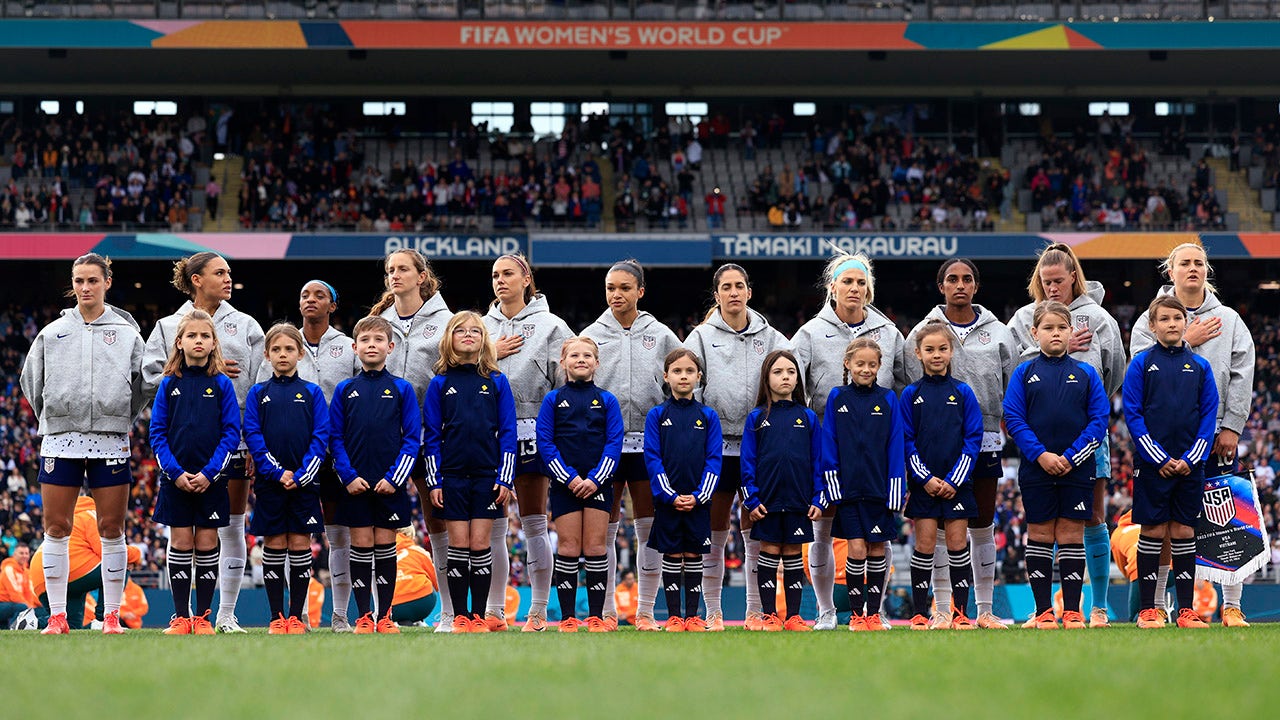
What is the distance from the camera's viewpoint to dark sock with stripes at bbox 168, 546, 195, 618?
7.58 metres

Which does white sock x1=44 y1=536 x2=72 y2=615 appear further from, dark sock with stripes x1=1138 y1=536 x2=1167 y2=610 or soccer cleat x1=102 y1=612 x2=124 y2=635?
dark sock with stripes x1=1138 y1=536 x2=1167 y2=610

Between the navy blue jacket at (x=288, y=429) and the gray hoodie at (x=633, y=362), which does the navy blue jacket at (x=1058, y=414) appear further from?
the navy blue jacket at (x=288, y=429)

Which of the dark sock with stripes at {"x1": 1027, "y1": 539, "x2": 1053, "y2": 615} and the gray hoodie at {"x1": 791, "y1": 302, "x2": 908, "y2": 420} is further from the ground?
the gray hoodie at {"x1": 791, "y1": 302, "x2": 908, "y2": 420}

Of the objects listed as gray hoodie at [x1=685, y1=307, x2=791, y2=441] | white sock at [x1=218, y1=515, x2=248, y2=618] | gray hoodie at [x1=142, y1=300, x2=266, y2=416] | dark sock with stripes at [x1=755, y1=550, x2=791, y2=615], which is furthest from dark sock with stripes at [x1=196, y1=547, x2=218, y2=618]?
dark sock with stripes at [x1=755, y1=550, x2=791, y2=615]

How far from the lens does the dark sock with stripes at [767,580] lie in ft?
25.6

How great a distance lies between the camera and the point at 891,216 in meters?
26.7

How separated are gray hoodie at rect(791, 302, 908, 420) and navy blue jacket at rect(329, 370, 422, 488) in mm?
2345

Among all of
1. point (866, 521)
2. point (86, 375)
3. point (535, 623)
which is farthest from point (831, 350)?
point (86, 375)

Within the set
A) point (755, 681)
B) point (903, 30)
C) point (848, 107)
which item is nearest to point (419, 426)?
point (755, 681)

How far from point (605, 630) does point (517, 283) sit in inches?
86.4

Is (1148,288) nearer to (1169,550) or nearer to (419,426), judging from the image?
(1169,550)

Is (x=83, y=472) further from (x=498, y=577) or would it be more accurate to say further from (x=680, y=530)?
(x=680, y=530)

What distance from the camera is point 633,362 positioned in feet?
27.4

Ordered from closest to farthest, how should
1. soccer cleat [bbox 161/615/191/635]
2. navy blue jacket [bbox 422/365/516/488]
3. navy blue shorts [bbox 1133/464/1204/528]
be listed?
1. soccer cleat [bbox 161/615/191/635]
2. navy blue jacket [bbox 422/365/516/488]
3. navy blue shorts [bbox 1133/464/1204/528]
